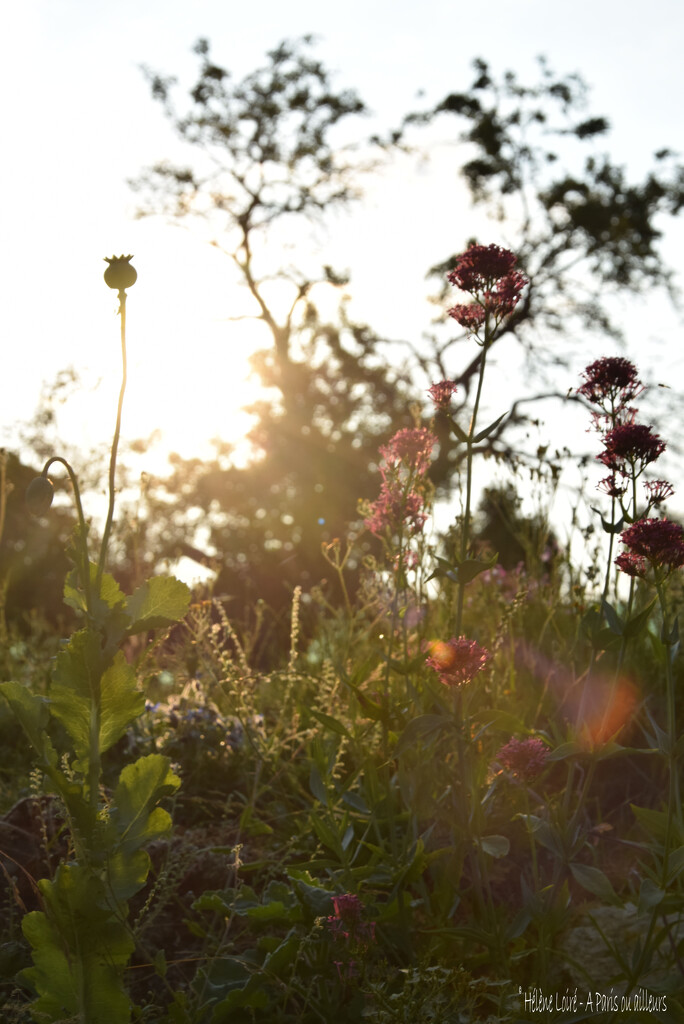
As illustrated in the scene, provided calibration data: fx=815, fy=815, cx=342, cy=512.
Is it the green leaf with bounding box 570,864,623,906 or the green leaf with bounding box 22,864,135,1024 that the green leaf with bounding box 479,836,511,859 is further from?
the green leaf with bounding box 22,864,135,1024

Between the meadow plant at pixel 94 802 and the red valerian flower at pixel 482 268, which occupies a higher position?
the red valerian flower at pixel 482 268

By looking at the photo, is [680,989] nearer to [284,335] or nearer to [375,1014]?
[375,1014]

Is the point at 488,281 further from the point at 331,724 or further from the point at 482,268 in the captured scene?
the point at 331,724

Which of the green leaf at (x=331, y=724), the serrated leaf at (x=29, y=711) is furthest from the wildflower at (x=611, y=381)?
the serrated leaf at (x=29, y=711)

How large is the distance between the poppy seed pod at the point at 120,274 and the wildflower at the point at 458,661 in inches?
39.4

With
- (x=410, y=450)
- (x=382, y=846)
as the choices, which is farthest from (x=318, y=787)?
(x=410, y=450)

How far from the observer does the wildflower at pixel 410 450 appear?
2248 millimetres

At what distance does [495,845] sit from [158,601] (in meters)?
0.98

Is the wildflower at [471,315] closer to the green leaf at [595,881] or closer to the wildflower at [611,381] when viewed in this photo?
the wildflower at [611,381]

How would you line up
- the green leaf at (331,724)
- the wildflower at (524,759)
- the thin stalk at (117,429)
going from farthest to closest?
the green leaf at (331,724) → the wildflower at (524,759) → the thin stalk at (117,429)

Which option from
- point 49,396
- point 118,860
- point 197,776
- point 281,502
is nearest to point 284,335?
point 281,502

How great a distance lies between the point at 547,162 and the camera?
1741 cm

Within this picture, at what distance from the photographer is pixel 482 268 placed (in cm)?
199

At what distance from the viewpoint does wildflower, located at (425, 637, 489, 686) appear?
179 centimetres
